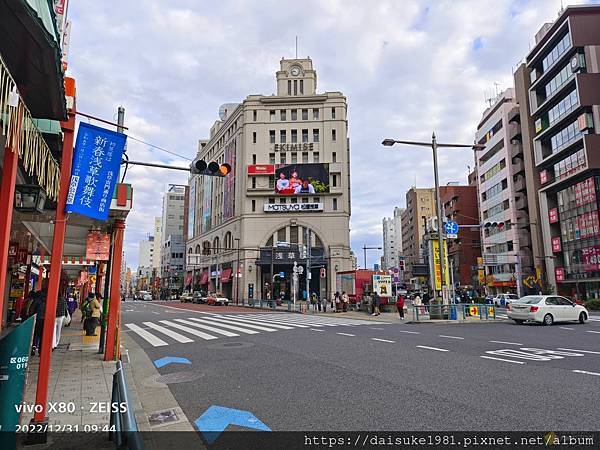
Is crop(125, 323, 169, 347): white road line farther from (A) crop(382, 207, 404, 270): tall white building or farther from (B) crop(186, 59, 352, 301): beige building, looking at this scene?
(A) crop(382, 207, 404, 270): tall white building

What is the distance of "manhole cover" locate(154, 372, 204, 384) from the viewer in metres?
7.74

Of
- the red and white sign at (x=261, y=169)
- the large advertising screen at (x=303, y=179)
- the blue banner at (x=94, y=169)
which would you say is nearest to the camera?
the blue banner at (x=94, y=169)

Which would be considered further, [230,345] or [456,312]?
[456,312]

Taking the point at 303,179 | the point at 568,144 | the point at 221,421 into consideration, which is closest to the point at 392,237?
the point at 303,179

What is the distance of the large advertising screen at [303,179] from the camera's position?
56.4 meters

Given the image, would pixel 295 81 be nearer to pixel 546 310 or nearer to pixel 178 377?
pixel 546 310

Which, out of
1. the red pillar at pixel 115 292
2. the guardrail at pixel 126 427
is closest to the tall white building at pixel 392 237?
the red pillar at pixel 115 292

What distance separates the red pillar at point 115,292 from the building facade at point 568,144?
1826 inches

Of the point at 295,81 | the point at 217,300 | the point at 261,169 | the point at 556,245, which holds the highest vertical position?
the point at 295,81

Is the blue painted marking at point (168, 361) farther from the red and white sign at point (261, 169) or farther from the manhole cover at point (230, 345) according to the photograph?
the red and white sign at point (261, 169)

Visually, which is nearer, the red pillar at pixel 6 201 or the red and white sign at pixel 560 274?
the red pillar at pixel 6 201

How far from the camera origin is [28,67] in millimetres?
4367

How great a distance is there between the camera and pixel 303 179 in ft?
186

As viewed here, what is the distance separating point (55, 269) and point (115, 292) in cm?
489
